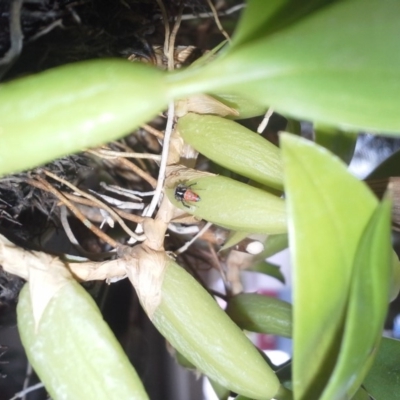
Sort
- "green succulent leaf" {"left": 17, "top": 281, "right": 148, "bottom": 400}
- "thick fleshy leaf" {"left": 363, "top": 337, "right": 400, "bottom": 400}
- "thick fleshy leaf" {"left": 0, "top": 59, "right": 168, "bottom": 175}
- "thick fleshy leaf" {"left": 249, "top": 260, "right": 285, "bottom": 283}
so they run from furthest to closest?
"thick fleshy leaf" {"left": 249, "top": 260, "right": 285, "bottom": 283}
"thick fleshy leaf" {"left": 363, "top": 337, "right": 400, "bottom": 400}
"green succulent leaf" {"left": 17, "top": 281, "right": 148, "bottom": 400}
"thick fleshy leaf" {"left": 0, "top": 59, "right": 168, "bottom": 175}

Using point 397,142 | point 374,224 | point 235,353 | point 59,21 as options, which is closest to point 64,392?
point 235,353

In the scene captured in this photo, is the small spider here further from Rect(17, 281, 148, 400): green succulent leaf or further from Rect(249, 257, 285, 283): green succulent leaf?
Rect(249, 257, 285, 283): green succulent leaf

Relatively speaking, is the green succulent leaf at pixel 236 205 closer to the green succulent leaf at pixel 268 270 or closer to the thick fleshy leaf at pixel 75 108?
the thick fleshy leaf at pixel 75 108

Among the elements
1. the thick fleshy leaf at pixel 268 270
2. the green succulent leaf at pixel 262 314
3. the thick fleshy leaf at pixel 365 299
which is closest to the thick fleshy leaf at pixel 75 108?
the thick fleshy leaf at pixel 365 299

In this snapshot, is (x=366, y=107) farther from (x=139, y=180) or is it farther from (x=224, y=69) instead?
(x=139, y=180)

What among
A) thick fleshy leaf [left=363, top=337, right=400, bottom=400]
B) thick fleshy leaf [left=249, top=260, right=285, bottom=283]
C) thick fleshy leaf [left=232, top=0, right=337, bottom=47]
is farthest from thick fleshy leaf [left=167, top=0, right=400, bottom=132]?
thick fleshy leaf [left=249, top=260, right=285, bottom=283]

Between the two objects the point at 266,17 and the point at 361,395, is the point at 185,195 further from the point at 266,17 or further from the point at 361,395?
the point at 361,395

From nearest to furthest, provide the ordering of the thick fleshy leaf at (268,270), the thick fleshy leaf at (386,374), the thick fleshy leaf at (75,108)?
the thick fleshy leaf at (75,108) → the thick fleshy leaf at (386,374) → the thick fleshy leaf at (268,270)

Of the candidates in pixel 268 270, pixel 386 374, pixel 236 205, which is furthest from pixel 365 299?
pixel 268 270
